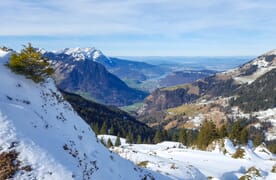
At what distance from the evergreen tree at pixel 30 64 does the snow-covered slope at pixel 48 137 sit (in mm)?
582

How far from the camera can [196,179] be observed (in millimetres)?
38188

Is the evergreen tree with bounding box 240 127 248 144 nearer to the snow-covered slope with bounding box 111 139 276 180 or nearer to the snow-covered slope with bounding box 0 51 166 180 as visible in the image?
the snow-covered slope with bounding box 111 139 276 180

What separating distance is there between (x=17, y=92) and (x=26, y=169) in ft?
27.5

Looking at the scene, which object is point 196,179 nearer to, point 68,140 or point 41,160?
point 68,140

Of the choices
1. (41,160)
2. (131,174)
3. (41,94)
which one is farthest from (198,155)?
(41,160)

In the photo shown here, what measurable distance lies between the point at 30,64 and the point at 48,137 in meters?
7.15

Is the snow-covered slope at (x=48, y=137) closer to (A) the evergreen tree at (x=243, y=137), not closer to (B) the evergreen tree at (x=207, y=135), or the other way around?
(A) the evergreen tree at (x=243, y=137)

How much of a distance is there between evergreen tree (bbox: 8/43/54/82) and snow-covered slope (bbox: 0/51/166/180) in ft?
1.91

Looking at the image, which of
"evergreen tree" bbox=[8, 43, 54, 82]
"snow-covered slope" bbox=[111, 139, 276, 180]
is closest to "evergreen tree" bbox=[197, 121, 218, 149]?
"snow-covered slope" bbox=[111, 139, 276, 180]

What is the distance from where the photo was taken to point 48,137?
22812mm

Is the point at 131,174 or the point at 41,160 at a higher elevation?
the point at 41,160

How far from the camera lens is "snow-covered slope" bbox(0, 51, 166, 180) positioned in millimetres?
19906

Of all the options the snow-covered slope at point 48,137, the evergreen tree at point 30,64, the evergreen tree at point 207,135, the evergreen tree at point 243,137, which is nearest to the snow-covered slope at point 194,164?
the snow-covered slope at point 48,137

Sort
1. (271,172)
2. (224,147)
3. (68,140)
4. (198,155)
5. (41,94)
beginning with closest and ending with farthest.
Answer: (68,140) → (41,94) → (271,172) → (198,155) → (224,147)
